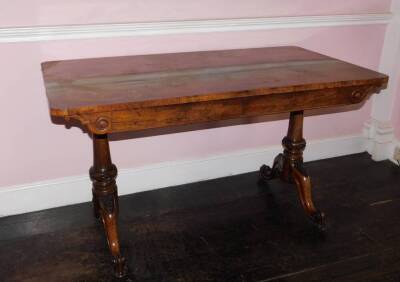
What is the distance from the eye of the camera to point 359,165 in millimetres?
2898

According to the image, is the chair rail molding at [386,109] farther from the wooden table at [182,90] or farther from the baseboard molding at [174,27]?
the wooden table at [182,90]

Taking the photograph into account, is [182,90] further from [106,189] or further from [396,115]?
[396,115]

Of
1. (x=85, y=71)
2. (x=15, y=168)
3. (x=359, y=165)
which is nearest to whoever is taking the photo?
(x=85, y=71)

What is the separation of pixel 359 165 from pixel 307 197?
0.84 meters

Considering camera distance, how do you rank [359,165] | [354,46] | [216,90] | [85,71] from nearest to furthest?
[216,90] → [85,71] → [354,46] → [359,165]

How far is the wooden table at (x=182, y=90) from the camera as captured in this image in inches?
59.3

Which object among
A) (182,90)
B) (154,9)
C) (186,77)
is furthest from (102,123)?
(154,9)

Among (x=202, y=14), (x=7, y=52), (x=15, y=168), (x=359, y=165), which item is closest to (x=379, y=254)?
(x=359, y=165)

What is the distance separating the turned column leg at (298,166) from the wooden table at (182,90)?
1cm

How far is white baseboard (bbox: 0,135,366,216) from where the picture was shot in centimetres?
228

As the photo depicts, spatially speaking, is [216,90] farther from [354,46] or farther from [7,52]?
[354,46]

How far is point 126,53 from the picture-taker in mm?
2193

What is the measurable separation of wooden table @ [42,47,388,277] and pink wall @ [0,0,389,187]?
16cm

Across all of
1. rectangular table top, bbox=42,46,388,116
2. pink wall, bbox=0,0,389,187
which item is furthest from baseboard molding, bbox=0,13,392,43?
rectangular table top, bbox=42,46,388,116
